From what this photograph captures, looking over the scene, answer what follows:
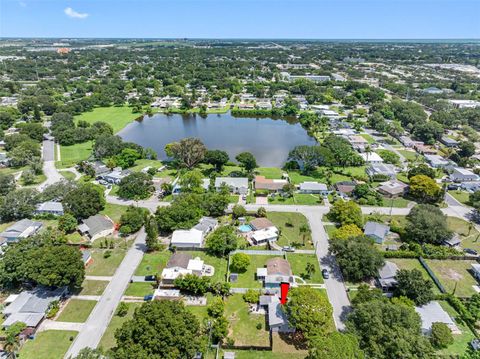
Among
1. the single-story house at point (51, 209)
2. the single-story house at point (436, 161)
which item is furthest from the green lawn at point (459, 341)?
the single-story house at point (51, 209)

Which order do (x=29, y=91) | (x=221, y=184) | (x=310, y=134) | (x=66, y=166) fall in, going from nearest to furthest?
(x=221, y=184) → (x=66, y=166) → (x=310, y=134) → (x=29, y=91)

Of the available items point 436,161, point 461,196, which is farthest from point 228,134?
point 461,196

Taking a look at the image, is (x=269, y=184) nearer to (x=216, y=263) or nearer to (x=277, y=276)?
(x=216, y=263)

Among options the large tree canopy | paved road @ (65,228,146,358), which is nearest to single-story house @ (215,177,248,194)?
paved road @ (65,228,146,358)

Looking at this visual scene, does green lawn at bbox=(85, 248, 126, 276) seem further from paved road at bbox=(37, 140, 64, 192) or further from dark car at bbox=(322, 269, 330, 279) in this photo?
paved road at bbox=(37, 140, 64, 192)

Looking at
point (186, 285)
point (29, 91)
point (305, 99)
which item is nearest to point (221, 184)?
point (186, 285)

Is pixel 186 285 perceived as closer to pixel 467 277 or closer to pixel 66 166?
pixel 467 277
